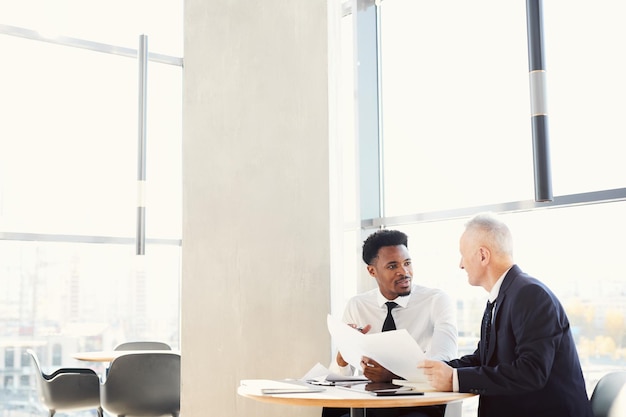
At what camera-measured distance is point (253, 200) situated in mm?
4477

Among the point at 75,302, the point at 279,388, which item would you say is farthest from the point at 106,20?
the point at 279,388

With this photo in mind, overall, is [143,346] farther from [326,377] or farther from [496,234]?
[496,234]

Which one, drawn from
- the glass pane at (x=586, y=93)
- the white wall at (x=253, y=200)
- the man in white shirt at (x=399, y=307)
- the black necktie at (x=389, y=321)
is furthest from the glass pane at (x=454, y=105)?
the black necktie at (x=389, y=321)

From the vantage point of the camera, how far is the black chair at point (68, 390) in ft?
16.3

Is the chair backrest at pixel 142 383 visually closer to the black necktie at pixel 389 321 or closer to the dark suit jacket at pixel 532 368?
the black necktie at pixel 389 321

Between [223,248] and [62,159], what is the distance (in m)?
2.36

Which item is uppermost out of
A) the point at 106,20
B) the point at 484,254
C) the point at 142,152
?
the point at 106,20

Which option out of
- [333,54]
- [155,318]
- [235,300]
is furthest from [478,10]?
[155,318]

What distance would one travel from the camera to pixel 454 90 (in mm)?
4398

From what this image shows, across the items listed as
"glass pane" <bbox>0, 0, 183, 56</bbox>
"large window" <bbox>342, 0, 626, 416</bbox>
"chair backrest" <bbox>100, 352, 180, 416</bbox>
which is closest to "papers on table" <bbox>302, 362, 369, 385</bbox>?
"large window" <bbox>342, 0, 626, 416</bbox>

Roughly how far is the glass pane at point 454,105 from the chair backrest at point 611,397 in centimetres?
129

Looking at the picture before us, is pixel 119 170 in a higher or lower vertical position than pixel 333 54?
lower

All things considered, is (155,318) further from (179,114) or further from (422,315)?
(422,315)

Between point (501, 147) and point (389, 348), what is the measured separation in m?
1.78
